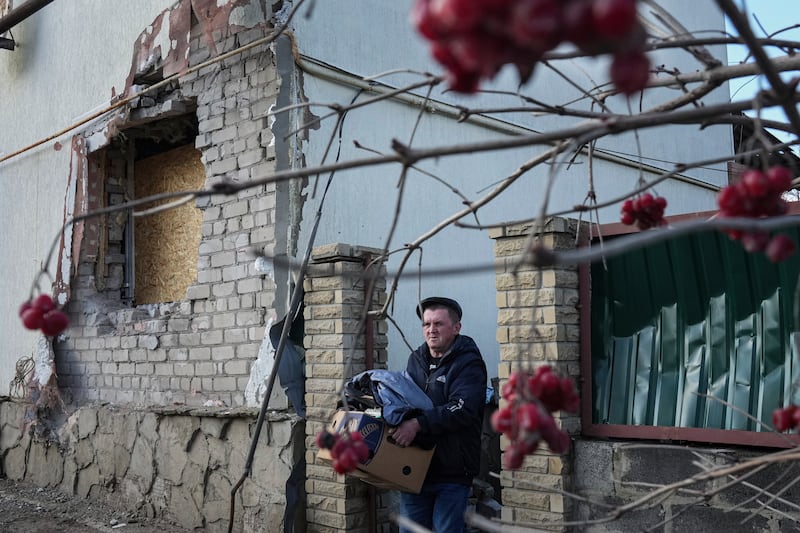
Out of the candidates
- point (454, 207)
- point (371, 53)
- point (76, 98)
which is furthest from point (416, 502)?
point (76, 98)

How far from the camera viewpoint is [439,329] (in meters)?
4.12

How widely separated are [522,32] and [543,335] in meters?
3.09

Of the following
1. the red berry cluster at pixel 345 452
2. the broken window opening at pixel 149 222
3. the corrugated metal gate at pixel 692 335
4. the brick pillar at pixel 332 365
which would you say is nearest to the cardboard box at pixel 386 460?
the brick pillar at pixel 332 365

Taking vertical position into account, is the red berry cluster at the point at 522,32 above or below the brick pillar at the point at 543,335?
above

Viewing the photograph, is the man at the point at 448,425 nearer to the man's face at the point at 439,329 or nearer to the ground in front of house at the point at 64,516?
the man's face at the point at 439,329

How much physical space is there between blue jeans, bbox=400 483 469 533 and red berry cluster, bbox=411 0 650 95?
3.37 m

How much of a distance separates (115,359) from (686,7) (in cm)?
794

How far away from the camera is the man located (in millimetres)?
3863

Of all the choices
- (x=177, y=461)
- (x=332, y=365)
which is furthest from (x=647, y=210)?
(x=177, y=461)

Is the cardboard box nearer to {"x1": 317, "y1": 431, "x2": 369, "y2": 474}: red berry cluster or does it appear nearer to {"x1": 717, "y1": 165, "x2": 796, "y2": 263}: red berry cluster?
{"x1": 317, "y1": 431, "x2": 369, "y2": 474}: red berry cluster

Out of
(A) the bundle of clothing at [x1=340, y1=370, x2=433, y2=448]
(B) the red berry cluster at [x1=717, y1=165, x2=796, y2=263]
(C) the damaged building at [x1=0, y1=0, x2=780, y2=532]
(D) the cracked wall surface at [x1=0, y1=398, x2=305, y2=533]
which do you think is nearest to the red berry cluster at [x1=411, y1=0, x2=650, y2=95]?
(B) the red berry cluster at [x1=717, y1=165, x2=796, y2=263]

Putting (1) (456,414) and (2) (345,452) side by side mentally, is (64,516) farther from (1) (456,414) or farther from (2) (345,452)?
(2) (345,452)

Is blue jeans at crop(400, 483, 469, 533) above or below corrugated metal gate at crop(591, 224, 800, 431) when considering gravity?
below

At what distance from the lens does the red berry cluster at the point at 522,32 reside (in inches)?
29.1
